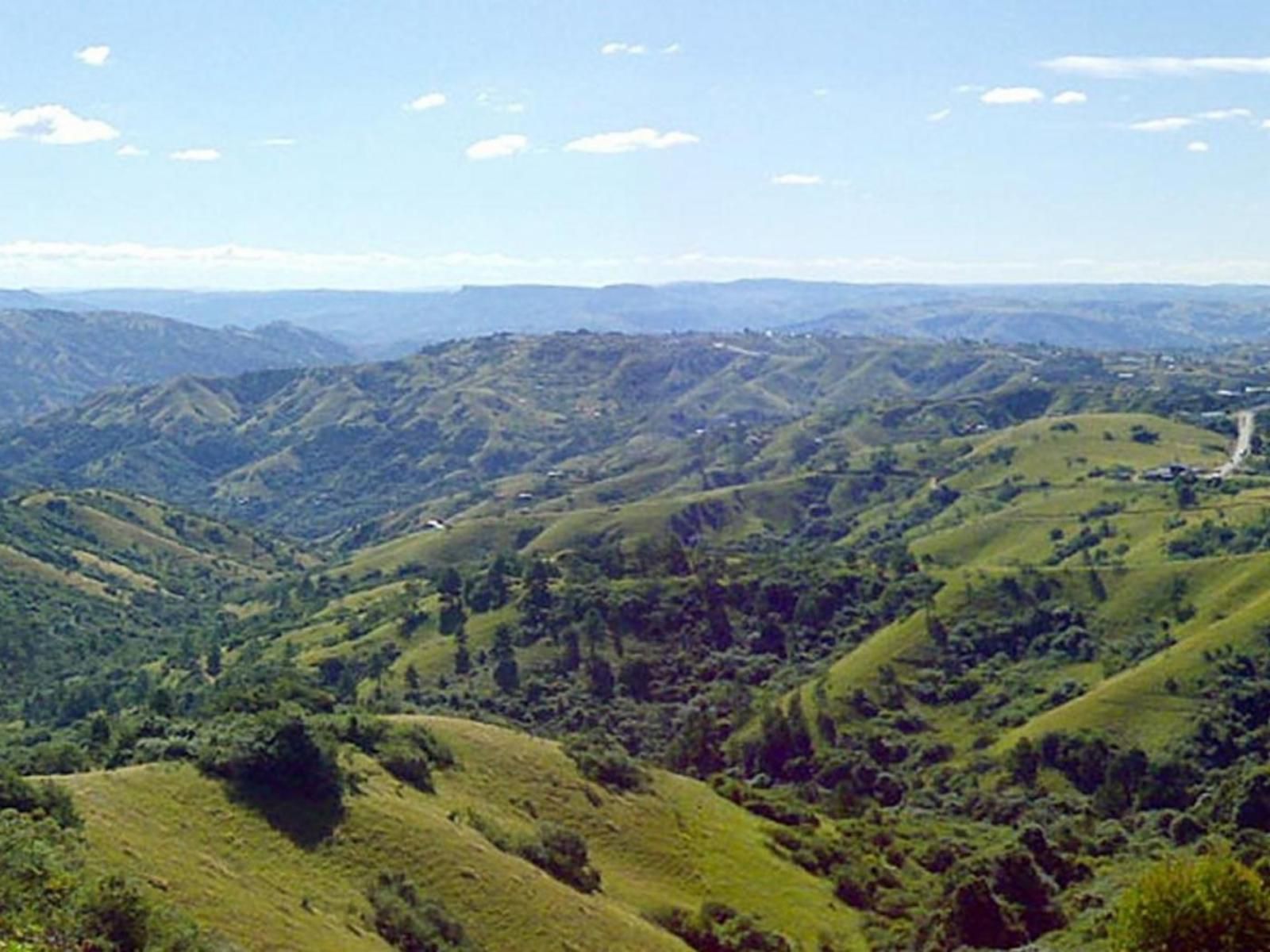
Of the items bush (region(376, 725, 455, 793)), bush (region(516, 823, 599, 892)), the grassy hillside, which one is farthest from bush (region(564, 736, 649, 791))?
bush (region(516, 823, 599, 892))

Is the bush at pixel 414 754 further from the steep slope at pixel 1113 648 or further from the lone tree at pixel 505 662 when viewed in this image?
the steep slope at pixel 1113 648

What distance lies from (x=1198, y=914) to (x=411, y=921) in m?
36.2

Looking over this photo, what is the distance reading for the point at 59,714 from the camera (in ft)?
578

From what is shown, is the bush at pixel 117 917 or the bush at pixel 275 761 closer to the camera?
the bush at pixel 117 917

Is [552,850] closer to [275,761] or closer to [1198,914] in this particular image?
[275,761]

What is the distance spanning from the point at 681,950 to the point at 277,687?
1501 inches

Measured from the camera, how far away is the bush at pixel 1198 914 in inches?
2067

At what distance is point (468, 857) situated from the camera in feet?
231

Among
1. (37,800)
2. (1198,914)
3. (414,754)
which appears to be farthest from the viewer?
(414,754)

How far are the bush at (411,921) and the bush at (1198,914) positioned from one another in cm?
3136

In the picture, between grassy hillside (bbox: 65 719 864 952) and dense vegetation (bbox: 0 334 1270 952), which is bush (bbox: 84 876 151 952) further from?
dense vegetation (bbox: 0 334 1270 952)

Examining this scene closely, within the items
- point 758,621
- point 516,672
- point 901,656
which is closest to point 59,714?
point 516,672

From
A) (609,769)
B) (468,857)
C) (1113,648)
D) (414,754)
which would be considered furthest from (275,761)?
Result: (1113,648)

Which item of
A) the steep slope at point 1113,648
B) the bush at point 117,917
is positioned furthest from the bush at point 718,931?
the steep slope at point 1113,648
